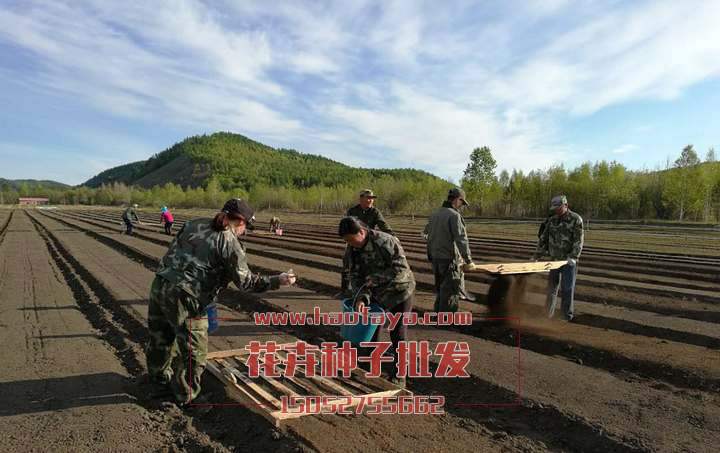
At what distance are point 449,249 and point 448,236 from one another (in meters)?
0.18

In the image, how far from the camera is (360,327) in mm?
4500

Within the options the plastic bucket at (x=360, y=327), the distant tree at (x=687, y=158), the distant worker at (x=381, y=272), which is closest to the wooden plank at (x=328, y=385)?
the plastic bucket at (x=360, y=327)

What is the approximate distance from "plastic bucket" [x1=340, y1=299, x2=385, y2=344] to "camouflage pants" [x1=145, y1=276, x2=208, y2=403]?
1351 mm

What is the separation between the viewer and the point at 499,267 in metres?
6.13

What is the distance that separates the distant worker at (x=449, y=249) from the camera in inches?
238

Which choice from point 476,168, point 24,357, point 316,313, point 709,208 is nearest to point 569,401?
point 316,313

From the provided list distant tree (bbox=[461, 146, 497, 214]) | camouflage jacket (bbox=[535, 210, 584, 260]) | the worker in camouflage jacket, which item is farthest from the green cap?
distant tree (bbox=[461, 146, 497, 214])

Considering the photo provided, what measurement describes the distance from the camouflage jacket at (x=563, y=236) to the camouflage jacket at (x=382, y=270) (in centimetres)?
336

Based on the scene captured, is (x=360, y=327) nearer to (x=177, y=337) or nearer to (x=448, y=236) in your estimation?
(x=177, y=337)

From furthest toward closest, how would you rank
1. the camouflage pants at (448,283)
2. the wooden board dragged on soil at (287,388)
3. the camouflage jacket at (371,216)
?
1. the camouflage jacket at (371,216)
2. the camouflage pants at (448,283)
3. the wooden board dragged on soil at (287,388)

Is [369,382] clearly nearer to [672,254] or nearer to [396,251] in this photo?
[396,251]

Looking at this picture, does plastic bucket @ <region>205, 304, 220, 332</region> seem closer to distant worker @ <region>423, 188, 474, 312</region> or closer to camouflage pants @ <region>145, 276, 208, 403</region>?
camouflage pants @ <region>145, 276, 208, 403</region>

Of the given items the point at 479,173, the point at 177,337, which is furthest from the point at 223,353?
the point at 479,173

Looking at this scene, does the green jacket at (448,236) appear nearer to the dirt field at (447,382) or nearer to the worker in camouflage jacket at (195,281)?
the dirt field at (447,382)
